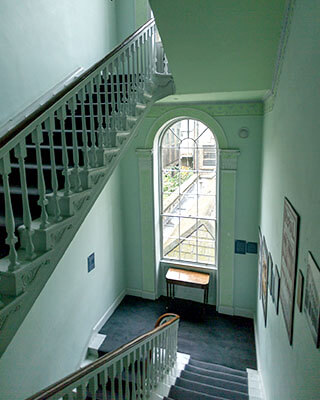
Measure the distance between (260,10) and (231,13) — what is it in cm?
23

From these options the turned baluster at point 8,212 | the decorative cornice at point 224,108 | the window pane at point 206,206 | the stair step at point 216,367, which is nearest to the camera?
the turned baluster at point 8,212

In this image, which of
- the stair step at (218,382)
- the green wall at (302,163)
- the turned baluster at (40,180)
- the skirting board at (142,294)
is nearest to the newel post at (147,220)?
the skirting board at (142,294)

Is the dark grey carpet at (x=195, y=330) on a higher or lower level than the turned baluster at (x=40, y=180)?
lower

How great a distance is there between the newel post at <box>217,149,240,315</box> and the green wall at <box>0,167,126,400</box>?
2.08m

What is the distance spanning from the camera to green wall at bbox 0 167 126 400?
3633mm

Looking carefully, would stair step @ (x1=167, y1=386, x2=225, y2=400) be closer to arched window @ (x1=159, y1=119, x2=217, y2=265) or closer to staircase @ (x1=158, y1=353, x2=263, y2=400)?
staircase @ (x1=158, y1=353, x2=263, y2=400)

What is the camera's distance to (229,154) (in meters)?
5.50

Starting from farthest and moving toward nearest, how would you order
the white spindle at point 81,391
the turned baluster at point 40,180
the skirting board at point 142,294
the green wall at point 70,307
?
the skirting board at point 142,294 < the green wall at point 70,307 < the white spindle at point 81,391 < the turned baluster at point 40,180

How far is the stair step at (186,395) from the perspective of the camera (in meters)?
3.76

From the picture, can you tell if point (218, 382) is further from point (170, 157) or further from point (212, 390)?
point (170, 157)

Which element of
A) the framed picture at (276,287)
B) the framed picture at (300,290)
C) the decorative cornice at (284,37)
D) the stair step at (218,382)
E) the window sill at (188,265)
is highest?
the decorative cornice at (284,37)

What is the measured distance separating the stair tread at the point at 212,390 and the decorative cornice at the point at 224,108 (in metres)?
4.28

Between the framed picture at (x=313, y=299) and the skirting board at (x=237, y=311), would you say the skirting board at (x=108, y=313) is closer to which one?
the skirting board at (x=237, y=311)

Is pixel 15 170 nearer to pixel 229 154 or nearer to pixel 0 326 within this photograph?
pixel 0 326
